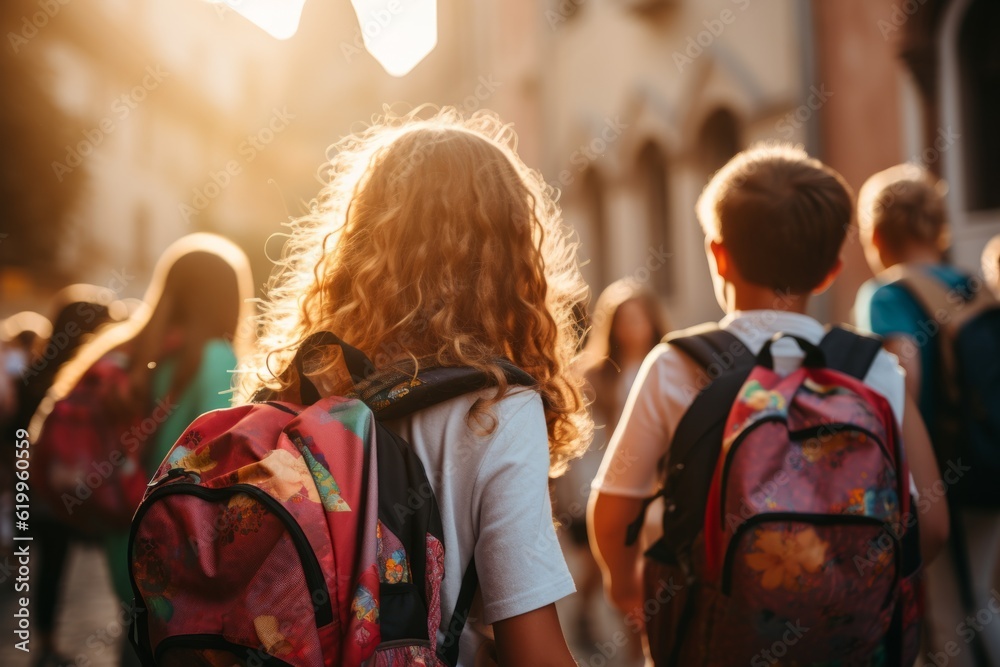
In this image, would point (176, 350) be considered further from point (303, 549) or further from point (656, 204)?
point (656, 204)

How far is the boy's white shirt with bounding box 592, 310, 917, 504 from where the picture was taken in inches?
88.9

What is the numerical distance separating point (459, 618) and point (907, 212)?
267cm

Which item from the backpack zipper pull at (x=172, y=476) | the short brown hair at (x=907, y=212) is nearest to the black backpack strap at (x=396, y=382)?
the backpack zipper pull at (x=172, y=476)

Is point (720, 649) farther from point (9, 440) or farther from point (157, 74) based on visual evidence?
point (157, 74)

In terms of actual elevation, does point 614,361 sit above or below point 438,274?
above

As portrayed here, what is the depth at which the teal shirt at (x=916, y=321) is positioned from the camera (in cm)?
330

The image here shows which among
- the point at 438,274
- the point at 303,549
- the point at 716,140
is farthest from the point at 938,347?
the point at 716,140

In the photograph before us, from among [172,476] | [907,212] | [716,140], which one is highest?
[716,140]

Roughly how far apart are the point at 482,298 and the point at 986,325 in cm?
227

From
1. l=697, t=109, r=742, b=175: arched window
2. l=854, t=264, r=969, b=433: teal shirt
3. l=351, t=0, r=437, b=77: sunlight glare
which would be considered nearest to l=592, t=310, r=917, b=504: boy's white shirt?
l=351, t=0, r=437, b=77: sunlight glare

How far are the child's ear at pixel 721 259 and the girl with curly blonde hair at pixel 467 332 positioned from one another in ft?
2.02

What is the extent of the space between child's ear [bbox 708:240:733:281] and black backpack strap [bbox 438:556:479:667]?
1.12 meters

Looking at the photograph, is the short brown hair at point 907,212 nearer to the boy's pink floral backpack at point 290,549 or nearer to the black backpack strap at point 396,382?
the black backpack strap at point 396,382

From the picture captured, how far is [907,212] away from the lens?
3531 mm
